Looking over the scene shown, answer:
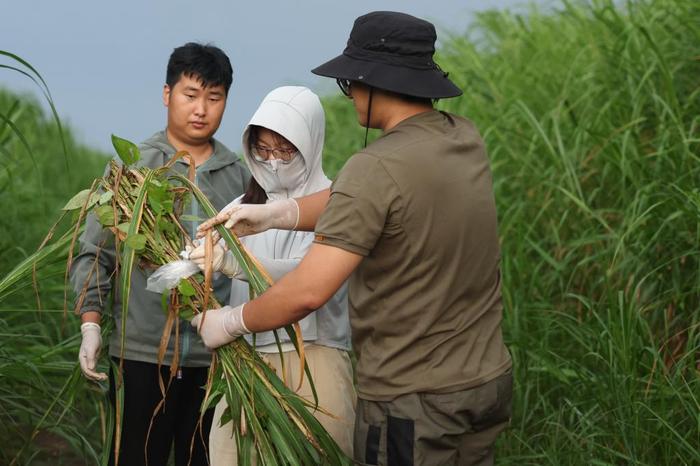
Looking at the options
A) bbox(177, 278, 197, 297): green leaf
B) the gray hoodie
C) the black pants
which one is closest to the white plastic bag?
bbox(177, 278, 197, 297): green leaf

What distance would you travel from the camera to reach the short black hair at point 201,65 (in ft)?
11.0

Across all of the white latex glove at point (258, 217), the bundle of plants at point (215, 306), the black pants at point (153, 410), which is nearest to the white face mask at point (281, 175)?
the white latex glove at point (258, 217)

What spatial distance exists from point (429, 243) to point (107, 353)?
137 centimetres


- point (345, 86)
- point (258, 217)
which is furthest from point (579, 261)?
point (345, 86)

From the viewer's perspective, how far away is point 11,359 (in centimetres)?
398

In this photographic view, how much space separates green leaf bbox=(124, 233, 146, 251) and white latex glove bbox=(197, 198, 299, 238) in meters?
0.15

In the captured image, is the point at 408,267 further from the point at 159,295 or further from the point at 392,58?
the point at 159,295

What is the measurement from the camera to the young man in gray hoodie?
330cm

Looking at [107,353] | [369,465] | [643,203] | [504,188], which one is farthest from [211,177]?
[504,188]

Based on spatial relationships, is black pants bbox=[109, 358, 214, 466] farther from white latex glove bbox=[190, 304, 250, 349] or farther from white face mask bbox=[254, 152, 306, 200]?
white face mask bbox=[254, 152, 306, 200]

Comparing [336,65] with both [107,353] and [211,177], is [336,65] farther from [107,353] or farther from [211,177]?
[107,353]

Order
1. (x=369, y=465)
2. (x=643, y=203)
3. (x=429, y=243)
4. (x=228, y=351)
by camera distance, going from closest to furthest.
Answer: (x=429, y=243) → (x=369, y=465) → (x=228, y=351) → (x=643, y=203)

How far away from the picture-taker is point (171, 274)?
2.79 metres

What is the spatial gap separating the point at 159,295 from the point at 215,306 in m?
0.48
